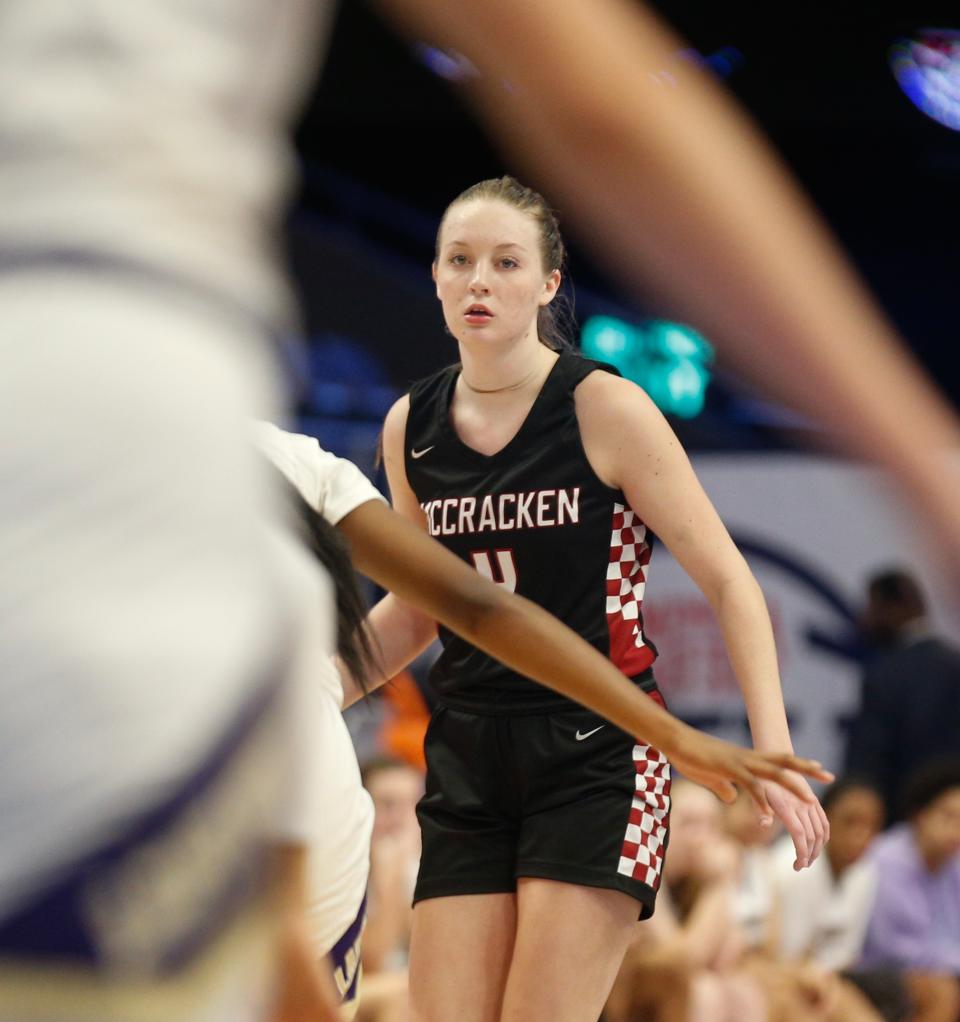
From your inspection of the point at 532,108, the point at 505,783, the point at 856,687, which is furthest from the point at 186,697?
the point at 856,687

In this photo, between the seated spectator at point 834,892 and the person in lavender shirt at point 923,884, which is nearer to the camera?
the seated spectator at point 834,892

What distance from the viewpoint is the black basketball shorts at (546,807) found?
3400mm

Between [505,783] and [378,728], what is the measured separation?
5.23 metres

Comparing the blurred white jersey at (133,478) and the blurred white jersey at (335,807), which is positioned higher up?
the blurred white jersey at (133,478)

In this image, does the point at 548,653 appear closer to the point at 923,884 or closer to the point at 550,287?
the point at 550,287

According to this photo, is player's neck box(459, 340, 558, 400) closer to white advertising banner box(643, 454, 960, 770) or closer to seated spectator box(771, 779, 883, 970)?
seated spectator box(771, 779, 883, 970)

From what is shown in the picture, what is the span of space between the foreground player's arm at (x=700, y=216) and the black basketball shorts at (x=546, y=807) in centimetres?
243

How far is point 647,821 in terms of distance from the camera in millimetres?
3475

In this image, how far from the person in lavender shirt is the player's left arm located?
3672 mm

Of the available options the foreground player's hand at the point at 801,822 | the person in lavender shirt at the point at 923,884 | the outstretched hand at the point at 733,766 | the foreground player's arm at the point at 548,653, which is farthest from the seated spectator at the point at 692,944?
the outstretched hand at the point at 733,766

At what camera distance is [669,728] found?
2.09 meters

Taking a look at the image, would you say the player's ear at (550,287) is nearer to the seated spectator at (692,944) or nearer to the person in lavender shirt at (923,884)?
the seated spectator at (692,944)

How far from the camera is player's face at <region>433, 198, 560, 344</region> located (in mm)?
3660

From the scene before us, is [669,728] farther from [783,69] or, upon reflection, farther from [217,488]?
[783,69]
